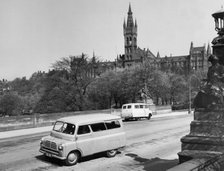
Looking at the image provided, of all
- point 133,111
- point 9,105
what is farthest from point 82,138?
point 9,105

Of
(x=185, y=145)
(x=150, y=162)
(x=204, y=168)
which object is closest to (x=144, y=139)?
(x=150, y=162)

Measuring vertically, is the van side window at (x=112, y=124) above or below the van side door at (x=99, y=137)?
above

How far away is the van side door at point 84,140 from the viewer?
10.6m

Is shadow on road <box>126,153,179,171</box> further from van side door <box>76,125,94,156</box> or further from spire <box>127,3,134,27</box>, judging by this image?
spire <box>127,3,134,27</box>

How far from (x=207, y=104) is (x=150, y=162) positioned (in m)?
4.70

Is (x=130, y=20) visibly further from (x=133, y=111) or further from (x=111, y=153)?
(x=111, y=153)

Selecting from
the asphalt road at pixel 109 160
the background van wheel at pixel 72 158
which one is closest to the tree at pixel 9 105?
the asphalt road at pixel 109 160

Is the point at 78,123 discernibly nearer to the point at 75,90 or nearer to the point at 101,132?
the point at 101,132

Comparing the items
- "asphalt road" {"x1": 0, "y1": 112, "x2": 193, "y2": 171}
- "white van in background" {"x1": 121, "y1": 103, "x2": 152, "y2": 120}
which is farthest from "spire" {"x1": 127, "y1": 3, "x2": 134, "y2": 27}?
"asphalt road" {"x1": 0, "y1": 112, "x2": 193, "y2": 171}

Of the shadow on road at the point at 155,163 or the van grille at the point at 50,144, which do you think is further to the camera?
the van grille at the point at 50,144

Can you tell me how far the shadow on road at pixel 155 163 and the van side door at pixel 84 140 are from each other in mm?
2259

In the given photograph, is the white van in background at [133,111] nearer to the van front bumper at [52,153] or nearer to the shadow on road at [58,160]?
the shadow on road at [58,160]

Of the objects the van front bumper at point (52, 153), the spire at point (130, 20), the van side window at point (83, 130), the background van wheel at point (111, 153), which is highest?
the spire at point (130, 20)

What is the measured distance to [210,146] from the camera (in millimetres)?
6949
